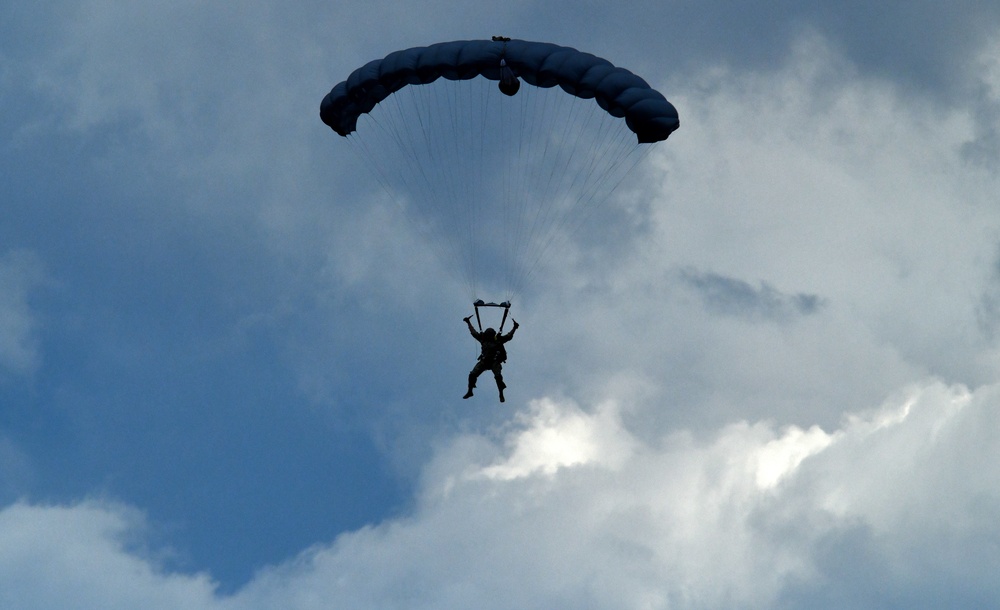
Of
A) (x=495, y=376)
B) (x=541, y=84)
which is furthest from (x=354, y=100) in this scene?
(x=495, y=376)

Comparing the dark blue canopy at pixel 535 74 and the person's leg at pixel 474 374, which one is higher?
the dark blue canopy at pixel 535 74

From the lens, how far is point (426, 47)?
1709 inches

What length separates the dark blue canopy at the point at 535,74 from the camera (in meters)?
41.6

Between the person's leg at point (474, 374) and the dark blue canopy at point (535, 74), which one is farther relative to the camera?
the person's leg at point (474, 374)

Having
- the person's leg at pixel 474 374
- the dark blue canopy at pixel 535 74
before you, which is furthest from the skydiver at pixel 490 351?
the dark blue canopy at pixel 535 74

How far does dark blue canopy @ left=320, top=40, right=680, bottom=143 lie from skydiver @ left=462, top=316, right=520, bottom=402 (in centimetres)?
730

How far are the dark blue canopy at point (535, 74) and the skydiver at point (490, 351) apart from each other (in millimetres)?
7300

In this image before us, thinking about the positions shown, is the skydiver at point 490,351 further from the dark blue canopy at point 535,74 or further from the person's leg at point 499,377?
the dark blue canopy at point 535,74

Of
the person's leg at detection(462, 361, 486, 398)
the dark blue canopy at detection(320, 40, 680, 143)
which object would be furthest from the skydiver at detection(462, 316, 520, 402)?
the dark blue canopy at detection(320, 40, 680, 143)

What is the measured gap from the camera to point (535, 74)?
42344 mm

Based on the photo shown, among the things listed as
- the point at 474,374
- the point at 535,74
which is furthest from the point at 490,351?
the point at 535,74

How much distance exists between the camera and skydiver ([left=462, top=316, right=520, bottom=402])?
43562 mm

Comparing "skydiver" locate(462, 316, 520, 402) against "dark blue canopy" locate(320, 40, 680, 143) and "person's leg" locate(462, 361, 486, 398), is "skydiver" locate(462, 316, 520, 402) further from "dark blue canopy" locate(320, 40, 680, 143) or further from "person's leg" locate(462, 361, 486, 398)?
"dark blue canopy" locate(320, 40, 680, 143)

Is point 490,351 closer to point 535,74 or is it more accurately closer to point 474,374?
point 474,374
